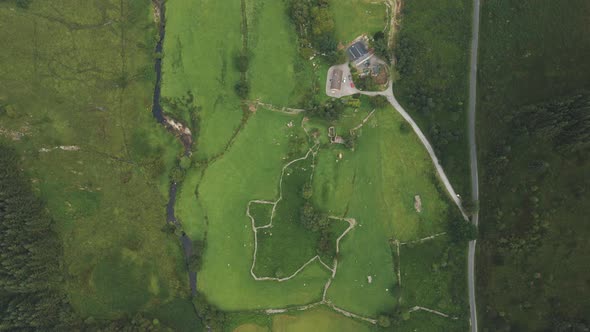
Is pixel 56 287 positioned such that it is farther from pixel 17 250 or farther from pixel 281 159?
pixel 281 159

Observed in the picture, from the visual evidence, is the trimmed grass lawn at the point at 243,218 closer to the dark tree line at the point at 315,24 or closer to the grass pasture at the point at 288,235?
the grass pasture at the point at 288,235

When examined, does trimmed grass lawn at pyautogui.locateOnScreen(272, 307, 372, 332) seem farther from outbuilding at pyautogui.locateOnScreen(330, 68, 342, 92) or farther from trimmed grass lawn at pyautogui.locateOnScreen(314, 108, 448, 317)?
outbuilding at pyautogui.locateOnScreen(330, 68, 342, 92)

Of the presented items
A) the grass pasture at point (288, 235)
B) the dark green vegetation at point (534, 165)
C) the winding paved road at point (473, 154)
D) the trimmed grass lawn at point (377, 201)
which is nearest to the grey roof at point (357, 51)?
the trimmed grass lawn at point (377, 201)

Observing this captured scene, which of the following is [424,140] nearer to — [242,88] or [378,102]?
[378,102]

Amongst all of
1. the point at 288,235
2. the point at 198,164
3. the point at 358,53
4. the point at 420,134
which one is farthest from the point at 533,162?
the point at 198,164

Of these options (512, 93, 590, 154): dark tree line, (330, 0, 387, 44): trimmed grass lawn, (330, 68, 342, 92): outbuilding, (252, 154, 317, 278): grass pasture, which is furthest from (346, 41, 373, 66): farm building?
(512, 93, 590, 154): dark tree line
